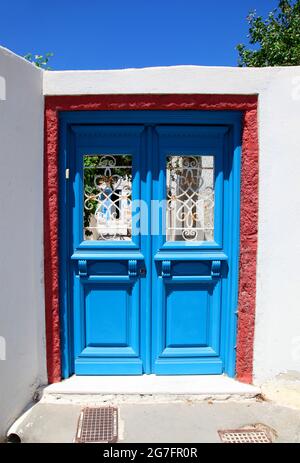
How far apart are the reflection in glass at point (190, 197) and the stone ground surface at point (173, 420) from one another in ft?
4.57

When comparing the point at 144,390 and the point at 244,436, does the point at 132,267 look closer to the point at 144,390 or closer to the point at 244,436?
the point at 144,390

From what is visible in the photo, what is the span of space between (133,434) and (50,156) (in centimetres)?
222

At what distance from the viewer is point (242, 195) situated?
10.0 feet

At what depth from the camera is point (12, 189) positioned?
269cm

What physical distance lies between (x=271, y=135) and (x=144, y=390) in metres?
2.34

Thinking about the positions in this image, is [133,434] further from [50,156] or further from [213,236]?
[50,156]

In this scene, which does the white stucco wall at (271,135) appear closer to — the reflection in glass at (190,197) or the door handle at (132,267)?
the reflection in glass at (190,197)

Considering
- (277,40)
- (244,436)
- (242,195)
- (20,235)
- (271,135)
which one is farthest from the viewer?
(277,40)

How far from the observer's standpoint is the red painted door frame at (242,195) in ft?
9.63

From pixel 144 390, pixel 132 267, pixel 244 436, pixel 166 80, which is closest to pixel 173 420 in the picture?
pixel 144 390

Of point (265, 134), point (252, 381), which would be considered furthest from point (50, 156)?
point (252, 381)

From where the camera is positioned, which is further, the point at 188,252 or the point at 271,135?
the point at 188,252

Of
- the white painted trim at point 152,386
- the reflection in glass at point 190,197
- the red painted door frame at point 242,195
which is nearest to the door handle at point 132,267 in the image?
the reflection in glass at point 190,197

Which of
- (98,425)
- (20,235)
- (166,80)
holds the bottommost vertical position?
(98,425)
